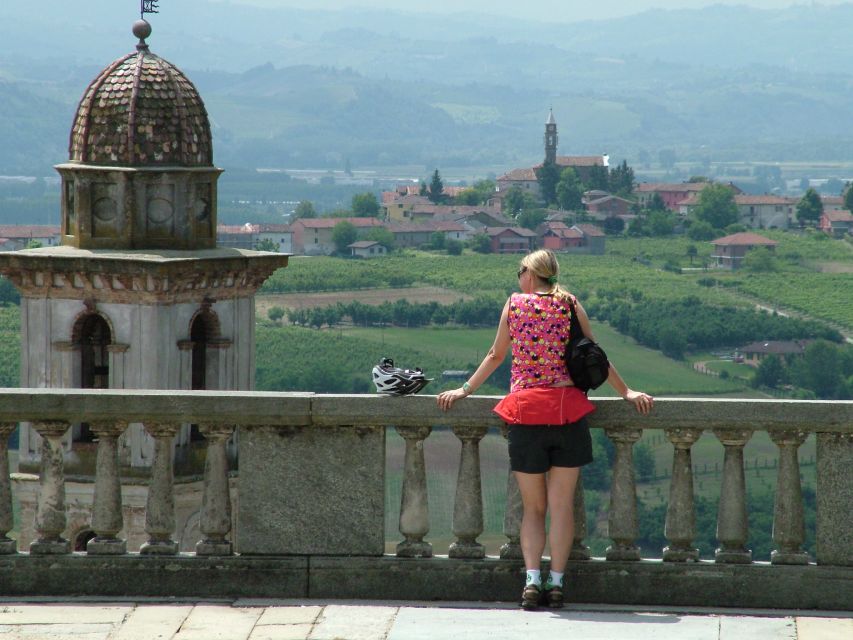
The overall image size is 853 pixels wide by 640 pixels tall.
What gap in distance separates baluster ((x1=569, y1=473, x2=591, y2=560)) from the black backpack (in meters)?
0.40

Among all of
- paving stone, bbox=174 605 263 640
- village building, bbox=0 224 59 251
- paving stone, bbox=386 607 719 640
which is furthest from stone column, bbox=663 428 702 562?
village building, bbox=0 224 59 251

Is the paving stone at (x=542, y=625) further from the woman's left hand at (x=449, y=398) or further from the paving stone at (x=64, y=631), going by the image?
the paving stone at (x=64, y=631)

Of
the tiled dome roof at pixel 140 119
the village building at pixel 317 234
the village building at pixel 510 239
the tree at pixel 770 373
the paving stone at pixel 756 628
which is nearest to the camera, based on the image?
the paving stone at pixel 756 628

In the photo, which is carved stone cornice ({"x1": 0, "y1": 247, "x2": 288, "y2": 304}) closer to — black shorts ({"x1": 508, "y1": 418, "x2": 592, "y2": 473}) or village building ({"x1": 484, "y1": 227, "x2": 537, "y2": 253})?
black shorts ({"x1": 508, "y1": 418, "x2": 592, "y2": 473})

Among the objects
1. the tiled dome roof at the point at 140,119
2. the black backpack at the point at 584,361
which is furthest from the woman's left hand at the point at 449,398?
the tiled dome roof at the point at 140,119

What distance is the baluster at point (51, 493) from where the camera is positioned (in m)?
7.19

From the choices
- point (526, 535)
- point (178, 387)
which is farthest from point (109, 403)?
point (178, 387)

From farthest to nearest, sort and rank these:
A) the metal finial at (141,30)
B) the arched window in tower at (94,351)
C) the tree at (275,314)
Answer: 1. the tree at (275,314)
2. the metal finial at (141,30)
3. the arched window in tower at (94,351)

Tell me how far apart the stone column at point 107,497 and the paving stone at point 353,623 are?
0.91 m

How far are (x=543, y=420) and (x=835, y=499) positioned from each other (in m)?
1.18

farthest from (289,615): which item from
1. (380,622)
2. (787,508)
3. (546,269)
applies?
(787,508)

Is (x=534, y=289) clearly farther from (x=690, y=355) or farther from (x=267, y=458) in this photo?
(x=690, y=355)

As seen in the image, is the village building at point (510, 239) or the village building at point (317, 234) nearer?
the village building at point (317, 234)

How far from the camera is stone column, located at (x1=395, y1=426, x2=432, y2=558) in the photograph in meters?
7.21
